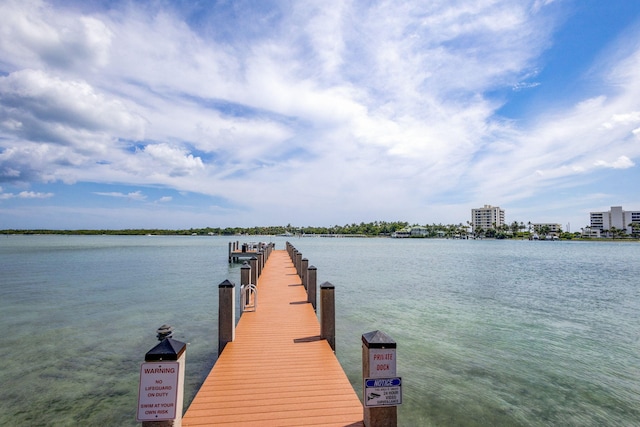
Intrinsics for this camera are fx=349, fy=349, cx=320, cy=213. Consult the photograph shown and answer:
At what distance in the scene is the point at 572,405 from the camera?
782cm

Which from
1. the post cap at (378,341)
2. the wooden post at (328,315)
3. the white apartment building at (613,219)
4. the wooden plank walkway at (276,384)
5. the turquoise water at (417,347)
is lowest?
the turquoise water at (417,347)

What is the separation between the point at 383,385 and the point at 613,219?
24152cm

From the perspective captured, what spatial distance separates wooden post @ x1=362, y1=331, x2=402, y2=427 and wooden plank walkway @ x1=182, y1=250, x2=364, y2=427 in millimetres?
526

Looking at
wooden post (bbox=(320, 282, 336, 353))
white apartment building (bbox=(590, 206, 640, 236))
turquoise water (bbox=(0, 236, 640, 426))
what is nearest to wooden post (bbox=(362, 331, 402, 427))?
turquoise water (bbox=(0, 236, 640, 426))

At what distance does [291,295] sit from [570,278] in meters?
28.3

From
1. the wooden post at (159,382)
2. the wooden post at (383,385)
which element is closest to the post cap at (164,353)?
the wooden post at (159,382)

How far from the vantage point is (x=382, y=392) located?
4289 millimetres

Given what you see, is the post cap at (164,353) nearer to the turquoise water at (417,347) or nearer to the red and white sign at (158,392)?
the red and white sign at (158,392)

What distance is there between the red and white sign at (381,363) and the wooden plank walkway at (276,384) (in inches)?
37.2

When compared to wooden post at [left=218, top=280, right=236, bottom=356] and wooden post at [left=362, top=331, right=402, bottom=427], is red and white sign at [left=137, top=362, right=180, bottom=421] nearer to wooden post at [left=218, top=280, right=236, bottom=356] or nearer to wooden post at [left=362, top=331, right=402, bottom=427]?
wooden post at [left=362, top=331, right=402, bottom=427]

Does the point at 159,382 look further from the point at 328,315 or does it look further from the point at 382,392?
the point at 328,315

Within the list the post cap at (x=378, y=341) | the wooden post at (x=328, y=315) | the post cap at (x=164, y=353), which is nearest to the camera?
the post cap at (x=164, y=353)

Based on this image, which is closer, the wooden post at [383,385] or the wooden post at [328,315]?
the wooden post at [383,385]

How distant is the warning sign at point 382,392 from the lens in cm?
427
